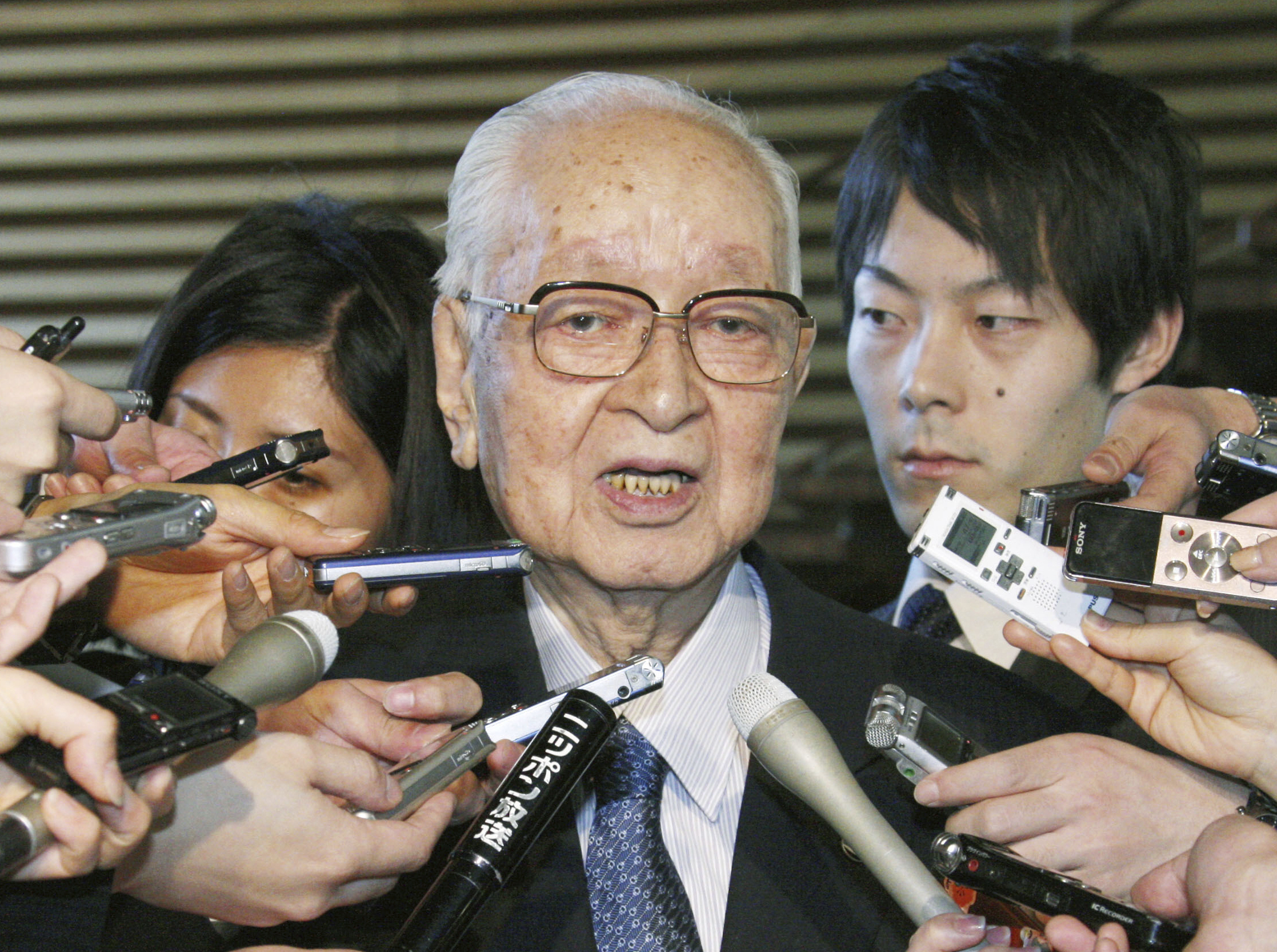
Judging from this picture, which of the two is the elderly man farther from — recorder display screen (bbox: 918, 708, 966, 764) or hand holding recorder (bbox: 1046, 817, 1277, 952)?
hand holding recorder (bbox: 1046, 817, 1277, 952)

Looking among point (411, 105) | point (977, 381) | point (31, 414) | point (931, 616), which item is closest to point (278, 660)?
point (31, 414)

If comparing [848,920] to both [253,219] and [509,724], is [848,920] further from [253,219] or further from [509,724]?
[253,219]

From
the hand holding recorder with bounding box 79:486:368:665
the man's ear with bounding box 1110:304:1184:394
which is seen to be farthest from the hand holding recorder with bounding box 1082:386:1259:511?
the hand holding recorder with bounding box 79:486:368:665

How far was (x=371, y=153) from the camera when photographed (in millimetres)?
5492

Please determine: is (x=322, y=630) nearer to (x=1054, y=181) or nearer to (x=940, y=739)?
(x=940, y=739)

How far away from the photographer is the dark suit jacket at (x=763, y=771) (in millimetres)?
1714

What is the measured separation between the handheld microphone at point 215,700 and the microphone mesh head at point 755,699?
461mm

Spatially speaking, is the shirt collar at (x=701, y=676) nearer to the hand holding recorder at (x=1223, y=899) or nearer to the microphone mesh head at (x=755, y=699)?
the microphone mesh head at (x=755, y=699)

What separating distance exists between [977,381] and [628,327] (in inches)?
35.3

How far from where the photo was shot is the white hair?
1971mm

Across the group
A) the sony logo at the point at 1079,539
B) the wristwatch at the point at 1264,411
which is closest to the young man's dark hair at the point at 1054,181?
the wristwatch at the point at 1264,411

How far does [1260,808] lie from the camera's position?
162 cm

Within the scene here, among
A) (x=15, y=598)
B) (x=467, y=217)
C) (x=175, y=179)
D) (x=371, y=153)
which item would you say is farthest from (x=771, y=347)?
(x=175, y=179)

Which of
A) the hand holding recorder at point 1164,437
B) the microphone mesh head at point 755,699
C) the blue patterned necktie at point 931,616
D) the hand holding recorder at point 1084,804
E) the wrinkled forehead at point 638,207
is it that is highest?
the wrinkled forehead at point 638,207
